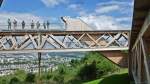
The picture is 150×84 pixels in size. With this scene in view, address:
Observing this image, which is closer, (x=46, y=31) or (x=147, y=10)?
(x=147, y=10)

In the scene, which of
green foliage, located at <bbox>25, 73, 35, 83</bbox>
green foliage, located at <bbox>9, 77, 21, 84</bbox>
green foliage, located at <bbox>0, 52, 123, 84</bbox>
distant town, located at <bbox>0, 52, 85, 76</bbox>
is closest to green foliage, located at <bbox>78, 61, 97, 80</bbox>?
green foliage, located at <bbox>0, 52, 123, 84</bbox>

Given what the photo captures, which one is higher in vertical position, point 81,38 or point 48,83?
point 81,38

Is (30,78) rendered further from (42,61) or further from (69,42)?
(42,61)

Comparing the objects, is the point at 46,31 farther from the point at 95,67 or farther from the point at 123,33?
the point at 95,67

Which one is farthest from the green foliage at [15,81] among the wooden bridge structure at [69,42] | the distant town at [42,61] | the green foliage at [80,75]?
the wooden bridge structure at [69,42]

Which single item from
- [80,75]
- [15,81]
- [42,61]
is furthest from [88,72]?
[42,61]

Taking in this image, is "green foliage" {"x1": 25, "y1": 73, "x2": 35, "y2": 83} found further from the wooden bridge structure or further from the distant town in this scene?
the wooden bridge structure

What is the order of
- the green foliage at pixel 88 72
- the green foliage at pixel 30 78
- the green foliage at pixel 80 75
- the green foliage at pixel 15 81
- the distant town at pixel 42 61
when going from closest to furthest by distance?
the green foliage at pixel 80 75, the green foliage at pixel 88 72, the green foliage at pixel 30 78, the green foliage at pixel 15 81, the distant town at pixel 42 61

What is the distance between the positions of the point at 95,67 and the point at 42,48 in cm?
1426

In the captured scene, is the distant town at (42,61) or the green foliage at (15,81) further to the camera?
the distant town at (42,61)

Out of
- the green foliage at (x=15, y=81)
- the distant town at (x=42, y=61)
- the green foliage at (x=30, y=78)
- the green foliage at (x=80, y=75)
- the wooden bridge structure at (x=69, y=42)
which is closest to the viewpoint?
the wooden bridge structure at (x=69, y=42)

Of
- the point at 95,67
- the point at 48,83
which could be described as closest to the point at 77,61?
the point at 95,67

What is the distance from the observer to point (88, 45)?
110ft

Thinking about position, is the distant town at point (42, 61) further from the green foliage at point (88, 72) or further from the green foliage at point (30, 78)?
the green foliage at point (30, 78)
